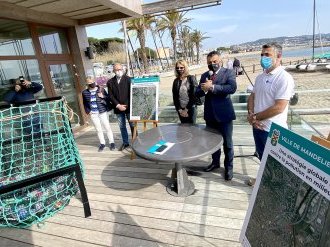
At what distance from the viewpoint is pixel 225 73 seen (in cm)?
292

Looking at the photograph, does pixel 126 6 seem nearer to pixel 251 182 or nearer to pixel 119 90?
pixel 119 90

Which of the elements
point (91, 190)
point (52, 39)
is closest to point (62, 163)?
point (91, 190)

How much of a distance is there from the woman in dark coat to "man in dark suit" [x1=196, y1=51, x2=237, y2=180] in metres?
0.29

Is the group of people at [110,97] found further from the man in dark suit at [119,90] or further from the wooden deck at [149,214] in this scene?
the wooden deck at [149,214]

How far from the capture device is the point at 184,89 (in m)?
3.48

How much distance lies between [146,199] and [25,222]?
1.30 meters

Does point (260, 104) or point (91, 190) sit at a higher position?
point (260, 104)

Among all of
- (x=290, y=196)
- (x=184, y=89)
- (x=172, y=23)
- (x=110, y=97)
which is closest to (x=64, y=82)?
(x=110, y=97)

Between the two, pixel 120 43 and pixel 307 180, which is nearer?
pixel 307 180

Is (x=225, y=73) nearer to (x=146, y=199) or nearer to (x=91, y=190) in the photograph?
(x=146, y=199)

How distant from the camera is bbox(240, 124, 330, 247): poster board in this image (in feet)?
2.96

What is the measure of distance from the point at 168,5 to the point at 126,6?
1.40m

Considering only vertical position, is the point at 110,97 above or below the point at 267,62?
below

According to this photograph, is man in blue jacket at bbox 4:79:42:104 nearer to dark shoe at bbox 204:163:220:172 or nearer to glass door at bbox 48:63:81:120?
glass door at bbox 48:63:81:120
